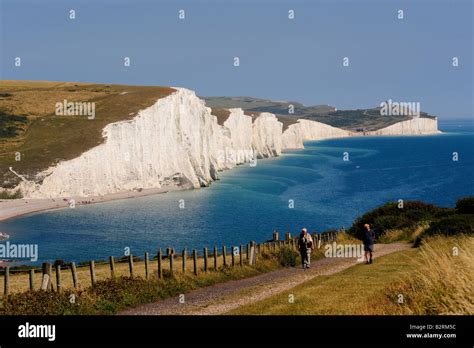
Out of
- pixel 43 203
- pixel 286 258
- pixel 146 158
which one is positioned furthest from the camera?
pixel 146 158

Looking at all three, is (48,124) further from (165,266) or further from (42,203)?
(165,266)

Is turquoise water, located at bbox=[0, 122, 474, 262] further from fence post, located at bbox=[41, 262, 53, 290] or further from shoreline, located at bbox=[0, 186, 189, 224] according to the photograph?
fence post, located at bbox=[41, 262, 53, 290]

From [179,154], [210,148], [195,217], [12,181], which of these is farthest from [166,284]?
[210,148]

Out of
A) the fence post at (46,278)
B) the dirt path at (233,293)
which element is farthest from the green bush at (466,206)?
the fence post at (46,278)

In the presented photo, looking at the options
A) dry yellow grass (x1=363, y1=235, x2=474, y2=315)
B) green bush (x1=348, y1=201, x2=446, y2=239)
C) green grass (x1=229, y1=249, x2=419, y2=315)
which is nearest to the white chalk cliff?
green bush (x1=348, y1=201, x2=446, y2=239)

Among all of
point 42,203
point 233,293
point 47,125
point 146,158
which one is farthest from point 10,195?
point 233,293

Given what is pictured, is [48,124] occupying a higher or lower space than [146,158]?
higher
